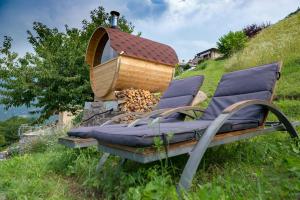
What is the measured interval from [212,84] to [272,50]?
2712mm

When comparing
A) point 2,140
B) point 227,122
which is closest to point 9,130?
→ point 2,140

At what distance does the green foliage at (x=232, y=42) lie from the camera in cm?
1441

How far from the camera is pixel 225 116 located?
88.8 inches

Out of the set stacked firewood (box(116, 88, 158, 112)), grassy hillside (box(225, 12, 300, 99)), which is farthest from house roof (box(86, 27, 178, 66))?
grassy hillside (box(225, 12, 300, 99))

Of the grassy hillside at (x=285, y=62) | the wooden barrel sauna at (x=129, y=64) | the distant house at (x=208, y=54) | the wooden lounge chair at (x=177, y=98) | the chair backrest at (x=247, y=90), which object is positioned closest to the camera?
the chair backrest at (x=247, y=90)

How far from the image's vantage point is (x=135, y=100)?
737 centimetres

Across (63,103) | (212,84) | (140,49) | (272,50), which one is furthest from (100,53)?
(272,50)

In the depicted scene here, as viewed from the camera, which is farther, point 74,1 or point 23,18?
point 23,18

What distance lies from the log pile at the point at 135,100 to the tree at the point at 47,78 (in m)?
5.58

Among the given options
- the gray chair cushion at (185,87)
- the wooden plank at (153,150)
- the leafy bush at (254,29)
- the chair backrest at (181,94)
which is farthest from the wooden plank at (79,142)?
the leafy bush at (254,29)

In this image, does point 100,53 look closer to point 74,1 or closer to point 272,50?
point 74,1

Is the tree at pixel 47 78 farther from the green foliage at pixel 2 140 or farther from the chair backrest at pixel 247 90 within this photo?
the green foliage at pixel 2 140

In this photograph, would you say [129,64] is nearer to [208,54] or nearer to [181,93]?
[181,93]

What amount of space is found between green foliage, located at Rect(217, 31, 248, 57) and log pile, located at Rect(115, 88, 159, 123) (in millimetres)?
8458
